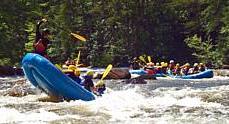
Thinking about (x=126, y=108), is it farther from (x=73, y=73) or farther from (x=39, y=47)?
(x=39, y=47)

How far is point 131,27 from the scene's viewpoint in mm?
37969

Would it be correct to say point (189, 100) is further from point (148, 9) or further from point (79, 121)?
point (148, 9)

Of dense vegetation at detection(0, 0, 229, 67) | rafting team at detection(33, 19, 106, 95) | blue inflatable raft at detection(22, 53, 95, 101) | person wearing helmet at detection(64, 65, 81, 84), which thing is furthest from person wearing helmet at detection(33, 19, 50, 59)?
dense vegetation at detection(0, 0, 229, 67)

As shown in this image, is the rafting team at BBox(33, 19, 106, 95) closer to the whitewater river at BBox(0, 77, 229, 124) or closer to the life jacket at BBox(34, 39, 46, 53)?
the life jacket at BBox(34, 39, 46, 53)

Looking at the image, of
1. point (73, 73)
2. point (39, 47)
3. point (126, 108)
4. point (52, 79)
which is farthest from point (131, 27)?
point (126, 108)

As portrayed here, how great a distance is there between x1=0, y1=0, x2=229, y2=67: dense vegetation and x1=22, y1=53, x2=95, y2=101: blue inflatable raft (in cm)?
2215

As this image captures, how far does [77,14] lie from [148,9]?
18.1ft

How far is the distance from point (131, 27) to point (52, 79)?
2511 centimetres

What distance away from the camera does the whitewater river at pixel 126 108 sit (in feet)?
35.1

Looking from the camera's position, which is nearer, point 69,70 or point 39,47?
point 39,47

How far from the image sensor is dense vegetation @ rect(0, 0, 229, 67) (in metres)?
36.4

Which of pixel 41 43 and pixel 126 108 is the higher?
pixel 41 43

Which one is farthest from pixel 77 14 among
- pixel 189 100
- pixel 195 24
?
pixel 189 100

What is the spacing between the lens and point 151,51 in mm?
37188
